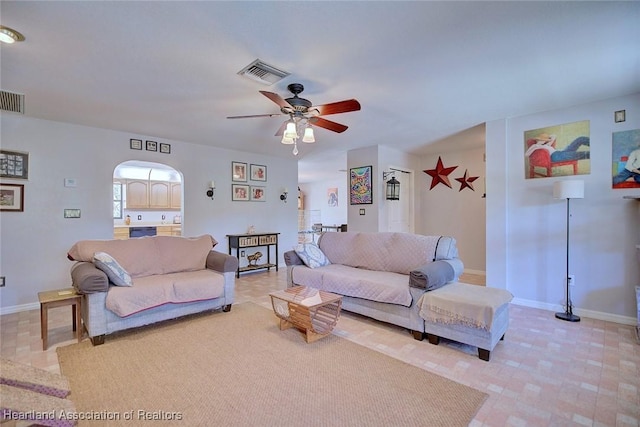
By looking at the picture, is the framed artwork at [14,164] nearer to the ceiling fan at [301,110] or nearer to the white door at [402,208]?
the ceiling fan at [301,110]

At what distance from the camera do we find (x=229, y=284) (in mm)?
3492

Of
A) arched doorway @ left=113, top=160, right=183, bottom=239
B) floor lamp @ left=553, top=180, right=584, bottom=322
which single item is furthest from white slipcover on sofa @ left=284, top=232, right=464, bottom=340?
arched doorway @ left=113, top=160, right=183, bottom=239

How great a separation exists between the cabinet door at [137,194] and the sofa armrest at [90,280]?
4739 millimetres

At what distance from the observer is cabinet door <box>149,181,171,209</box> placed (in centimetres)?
722

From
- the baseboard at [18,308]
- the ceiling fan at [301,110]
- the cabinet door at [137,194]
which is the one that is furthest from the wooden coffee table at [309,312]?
the cabinet door at [137,194]

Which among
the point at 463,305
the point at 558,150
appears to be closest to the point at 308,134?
the point at 463,305

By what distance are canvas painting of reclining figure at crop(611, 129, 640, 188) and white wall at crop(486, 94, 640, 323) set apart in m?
0.05

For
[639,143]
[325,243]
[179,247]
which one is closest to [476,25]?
[639,143]

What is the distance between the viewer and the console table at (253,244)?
18.2 ft

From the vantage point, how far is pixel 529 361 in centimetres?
234

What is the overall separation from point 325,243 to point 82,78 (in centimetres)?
317

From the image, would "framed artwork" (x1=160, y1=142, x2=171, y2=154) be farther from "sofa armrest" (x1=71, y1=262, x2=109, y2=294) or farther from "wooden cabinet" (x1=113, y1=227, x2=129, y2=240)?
"wooden cabinet" (x1=113, y1=227, x2=129, y2=240)

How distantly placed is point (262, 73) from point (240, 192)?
3.55 meters

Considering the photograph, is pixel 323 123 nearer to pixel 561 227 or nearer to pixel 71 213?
pixel 561 227
